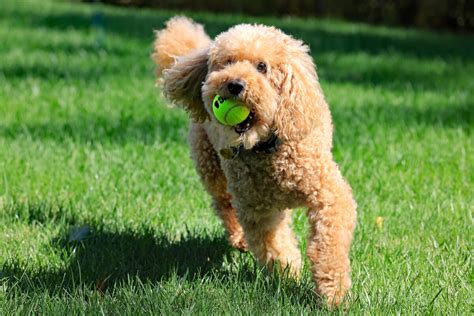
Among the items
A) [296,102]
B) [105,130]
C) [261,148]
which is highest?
[296,102]

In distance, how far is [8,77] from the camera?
9.38 m

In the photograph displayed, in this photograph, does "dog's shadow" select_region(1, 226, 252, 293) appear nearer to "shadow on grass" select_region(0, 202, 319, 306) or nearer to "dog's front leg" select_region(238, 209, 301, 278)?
"shadow on grass" select_region(0, 202, 319, 306)

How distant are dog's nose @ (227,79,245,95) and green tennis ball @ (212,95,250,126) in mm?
46

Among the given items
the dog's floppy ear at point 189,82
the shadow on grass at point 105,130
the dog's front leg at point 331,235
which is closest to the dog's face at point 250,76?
the dog's floppy ear at point 189,82

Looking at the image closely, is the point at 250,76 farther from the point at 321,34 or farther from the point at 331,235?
the point at 321,34

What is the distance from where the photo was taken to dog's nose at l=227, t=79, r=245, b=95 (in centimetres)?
373

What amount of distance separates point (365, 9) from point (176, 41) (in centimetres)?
1561

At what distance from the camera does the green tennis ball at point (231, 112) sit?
12.4ft

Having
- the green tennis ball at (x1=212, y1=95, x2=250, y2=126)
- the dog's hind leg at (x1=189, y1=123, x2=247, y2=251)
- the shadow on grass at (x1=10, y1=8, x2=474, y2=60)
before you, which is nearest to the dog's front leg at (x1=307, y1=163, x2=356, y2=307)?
the green tennis ball at (x1=212, y1=95, x2=250, y2=126)

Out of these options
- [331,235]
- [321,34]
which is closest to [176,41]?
[331,235]

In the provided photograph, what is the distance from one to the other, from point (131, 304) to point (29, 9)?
15.3 meters

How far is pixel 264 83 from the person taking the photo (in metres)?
3.81

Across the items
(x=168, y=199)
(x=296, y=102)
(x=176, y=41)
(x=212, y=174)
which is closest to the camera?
(x=296, y=102)

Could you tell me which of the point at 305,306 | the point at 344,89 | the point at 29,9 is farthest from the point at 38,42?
the point at 305,306
